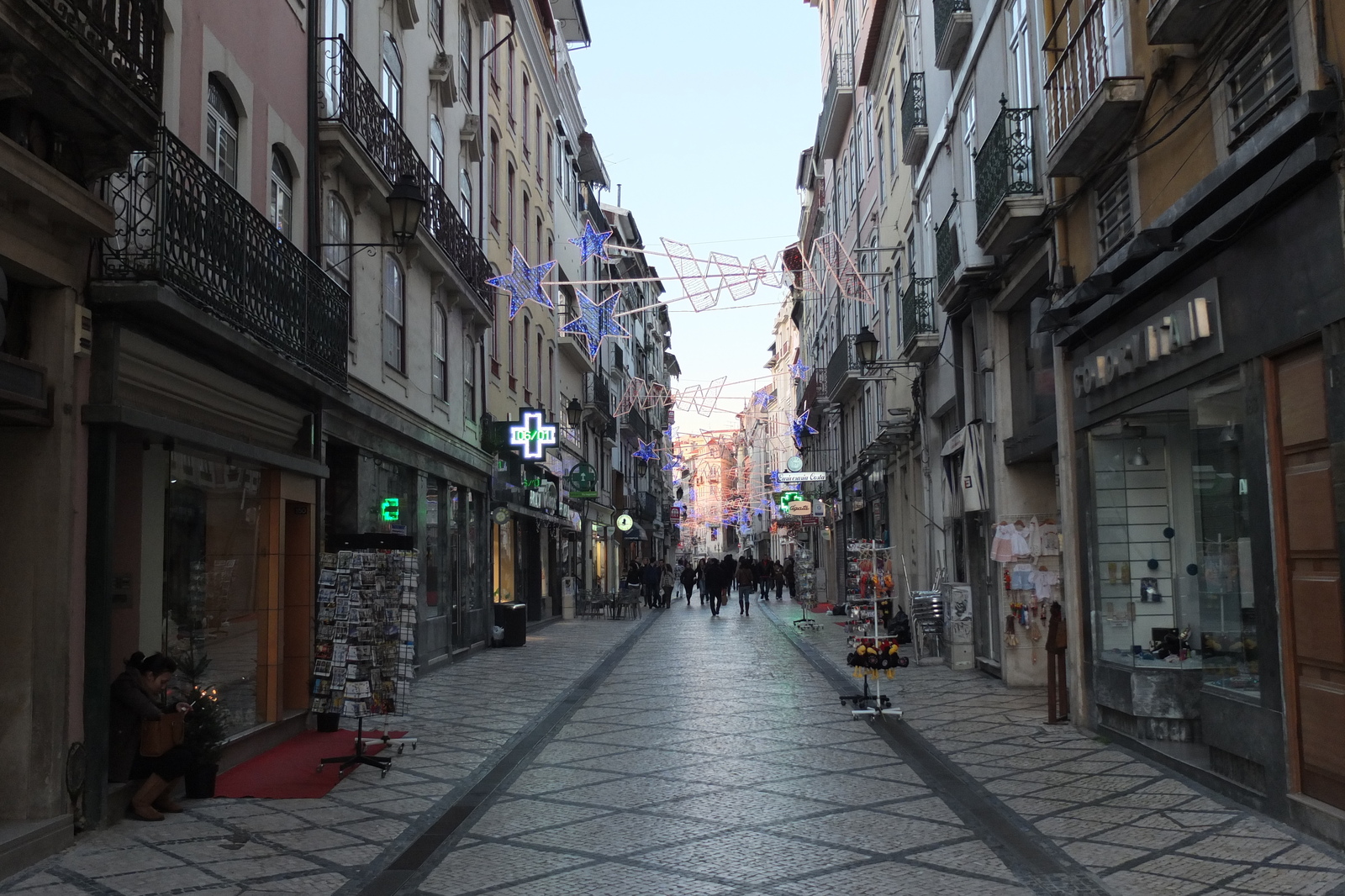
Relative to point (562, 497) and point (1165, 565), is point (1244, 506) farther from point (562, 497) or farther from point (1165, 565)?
point (562, 497)

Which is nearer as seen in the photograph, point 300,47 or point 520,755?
point 520,755

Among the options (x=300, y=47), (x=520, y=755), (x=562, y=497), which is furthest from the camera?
(x=562, y=497)

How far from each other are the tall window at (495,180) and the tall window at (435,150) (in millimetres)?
5270

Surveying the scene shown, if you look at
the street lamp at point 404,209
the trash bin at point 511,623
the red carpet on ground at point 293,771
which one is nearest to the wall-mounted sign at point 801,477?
the trash bin at point 511,623

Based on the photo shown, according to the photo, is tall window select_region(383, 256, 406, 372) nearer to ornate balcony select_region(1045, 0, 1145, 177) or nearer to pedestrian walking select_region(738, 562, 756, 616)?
ornate balcony select_region(1045, 0, 1145, 177)

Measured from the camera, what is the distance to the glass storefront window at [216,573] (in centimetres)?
1007

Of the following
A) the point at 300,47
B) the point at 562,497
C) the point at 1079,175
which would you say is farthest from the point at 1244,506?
the point at 562,497

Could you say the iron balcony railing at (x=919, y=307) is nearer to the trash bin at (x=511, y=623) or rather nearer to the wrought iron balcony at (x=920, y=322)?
the wrought iron balcony at (x=920, y=322)

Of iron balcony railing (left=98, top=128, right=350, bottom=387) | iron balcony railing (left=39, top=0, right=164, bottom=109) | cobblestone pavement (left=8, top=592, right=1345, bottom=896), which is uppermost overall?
iron balcony railing (left=39, top=0, right=164, bottom=109)

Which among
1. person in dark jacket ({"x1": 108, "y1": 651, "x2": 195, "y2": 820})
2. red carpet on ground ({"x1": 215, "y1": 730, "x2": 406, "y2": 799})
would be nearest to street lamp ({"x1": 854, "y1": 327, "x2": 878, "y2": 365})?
red carpet on ground ({"x1": 215, "y1": 730, "x2": 406, "y2": 799})

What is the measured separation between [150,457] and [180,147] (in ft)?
7.99

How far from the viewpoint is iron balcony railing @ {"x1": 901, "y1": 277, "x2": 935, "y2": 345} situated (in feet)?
68.5

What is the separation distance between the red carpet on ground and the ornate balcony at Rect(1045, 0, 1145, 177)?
8.26 m

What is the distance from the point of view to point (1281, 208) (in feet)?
24.6
